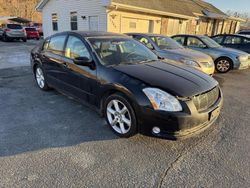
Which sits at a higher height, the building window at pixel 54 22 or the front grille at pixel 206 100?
the building window at pixel 54 22

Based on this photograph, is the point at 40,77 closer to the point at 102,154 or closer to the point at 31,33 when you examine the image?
the point at 102,154

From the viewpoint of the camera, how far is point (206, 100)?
2746mm

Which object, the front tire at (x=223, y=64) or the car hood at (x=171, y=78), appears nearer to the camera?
the car hood at (x=171, y=78)

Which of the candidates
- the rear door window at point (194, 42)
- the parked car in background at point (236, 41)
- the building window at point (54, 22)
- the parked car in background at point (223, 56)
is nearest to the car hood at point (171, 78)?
the parked car in background at point (223, 56)

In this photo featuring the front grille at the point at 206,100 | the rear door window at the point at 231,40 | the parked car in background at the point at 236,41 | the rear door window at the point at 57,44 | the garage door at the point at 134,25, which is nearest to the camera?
the front grille at the point at 206,100

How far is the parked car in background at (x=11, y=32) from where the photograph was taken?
1728 centimetres

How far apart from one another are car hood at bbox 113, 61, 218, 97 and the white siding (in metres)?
9.79

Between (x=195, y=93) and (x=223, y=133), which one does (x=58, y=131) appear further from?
(x=223, y=133)

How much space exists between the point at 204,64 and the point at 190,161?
3.83 metres

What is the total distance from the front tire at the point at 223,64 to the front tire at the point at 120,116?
20.1 ft

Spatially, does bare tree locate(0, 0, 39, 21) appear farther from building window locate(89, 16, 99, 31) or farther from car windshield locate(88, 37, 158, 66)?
car windshield locate(88, 37, 158, 66)

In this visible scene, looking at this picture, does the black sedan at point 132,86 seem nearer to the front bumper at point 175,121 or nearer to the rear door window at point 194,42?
the front bumper at point 175,121

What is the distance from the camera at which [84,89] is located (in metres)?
3.48

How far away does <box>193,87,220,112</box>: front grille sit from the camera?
2.60 metres
